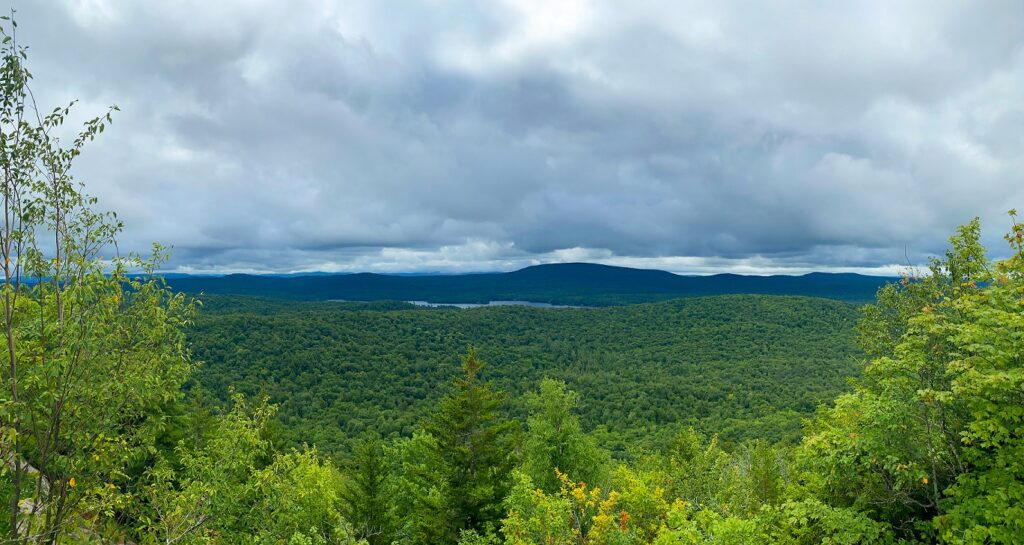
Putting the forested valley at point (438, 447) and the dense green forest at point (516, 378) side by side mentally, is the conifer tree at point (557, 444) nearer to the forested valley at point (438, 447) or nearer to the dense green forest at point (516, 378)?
the forested valley at point (438, 447)

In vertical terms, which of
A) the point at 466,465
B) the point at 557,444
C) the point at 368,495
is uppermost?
the point at 466,465

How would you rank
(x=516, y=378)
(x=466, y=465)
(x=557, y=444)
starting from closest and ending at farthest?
(x=466, y=465) → (x=557, y=444) → (x=516, y=378)

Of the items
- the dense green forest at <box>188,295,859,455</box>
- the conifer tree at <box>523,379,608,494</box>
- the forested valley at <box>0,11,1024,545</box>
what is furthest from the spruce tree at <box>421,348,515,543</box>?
the dense green forest at <box>188,295,859,455</box>

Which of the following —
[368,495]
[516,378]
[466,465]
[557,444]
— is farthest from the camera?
[516,378]

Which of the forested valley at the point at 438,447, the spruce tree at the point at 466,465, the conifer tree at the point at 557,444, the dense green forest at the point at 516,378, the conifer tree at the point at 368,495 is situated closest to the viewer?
the forested valley at the point at 438,447

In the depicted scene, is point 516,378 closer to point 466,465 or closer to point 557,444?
point 557,444

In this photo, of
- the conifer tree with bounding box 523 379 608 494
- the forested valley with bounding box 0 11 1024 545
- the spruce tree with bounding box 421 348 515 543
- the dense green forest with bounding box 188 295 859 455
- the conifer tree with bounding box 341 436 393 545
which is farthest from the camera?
the dense green forest with bounding box 188 295 859 455

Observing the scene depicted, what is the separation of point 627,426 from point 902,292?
90133mm

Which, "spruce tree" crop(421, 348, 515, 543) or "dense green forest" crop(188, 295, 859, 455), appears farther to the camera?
"dense green forest" crop(188, 295, 859, 455)

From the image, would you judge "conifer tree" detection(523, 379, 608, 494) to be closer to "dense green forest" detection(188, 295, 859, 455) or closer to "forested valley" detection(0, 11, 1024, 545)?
"forested valley" detection(0, 11, 1024, 545)

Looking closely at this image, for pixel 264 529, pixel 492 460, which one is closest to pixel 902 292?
pixel 492 460

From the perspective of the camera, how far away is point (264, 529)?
11961 millimetres

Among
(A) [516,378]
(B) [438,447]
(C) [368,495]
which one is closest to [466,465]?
(B) [438,447]

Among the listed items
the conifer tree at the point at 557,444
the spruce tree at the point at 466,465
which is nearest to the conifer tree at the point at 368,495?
the spruce tree at the point at 466,465
